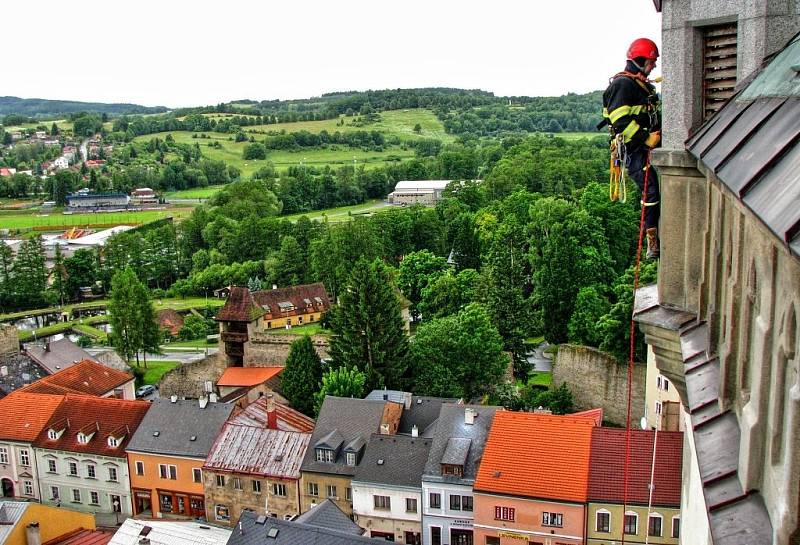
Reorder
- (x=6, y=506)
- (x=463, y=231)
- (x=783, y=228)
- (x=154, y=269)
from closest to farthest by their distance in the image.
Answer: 1. (x=783, y=228)
2. (x=6, y=506)
3. (x=463, y=231)
4. (x=154, y=269)

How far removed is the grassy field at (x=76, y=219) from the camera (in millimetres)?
122062

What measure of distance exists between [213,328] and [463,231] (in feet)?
71.4

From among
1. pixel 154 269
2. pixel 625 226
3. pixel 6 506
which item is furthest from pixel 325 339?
pixel 154 269

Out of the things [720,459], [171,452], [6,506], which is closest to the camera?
[720,459]

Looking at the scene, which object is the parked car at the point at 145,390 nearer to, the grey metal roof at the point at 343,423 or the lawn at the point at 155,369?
the lawn at the point at 155,369

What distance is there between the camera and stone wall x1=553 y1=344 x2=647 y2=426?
123 ft

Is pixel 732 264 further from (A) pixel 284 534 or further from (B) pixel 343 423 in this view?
(B) pixel 343 423

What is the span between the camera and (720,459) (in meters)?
5.42

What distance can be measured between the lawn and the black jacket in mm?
47478

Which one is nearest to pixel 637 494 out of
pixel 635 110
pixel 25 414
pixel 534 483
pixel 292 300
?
pixel 534 483

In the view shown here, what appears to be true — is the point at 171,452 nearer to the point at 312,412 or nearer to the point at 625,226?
the point at 312,412

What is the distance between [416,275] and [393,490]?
30.2m

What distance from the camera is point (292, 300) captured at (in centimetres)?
6131

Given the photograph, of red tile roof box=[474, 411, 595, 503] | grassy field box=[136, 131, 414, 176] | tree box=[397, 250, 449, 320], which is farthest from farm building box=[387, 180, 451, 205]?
red tile roof box=[474, 411, 595, 503]
